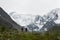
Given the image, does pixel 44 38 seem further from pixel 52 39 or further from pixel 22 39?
pixel 22 39

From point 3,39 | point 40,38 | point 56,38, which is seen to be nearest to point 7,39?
point 3,39

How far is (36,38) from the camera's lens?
17984 mm

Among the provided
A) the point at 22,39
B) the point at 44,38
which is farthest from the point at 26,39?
the point at 44,38

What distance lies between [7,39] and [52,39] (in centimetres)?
368

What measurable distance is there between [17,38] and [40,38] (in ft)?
6.28

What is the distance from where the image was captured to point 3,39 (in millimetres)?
18250

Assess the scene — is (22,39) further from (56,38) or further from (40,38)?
(56,38)

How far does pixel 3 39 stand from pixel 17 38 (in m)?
1.16

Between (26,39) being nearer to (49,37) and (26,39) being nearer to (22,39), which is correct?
(22,39)

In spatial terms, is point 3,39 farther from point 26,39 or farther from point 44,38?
point 44,38

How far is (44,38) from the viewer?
Result: 18.0 m

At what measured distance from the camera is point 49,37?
1856 cm

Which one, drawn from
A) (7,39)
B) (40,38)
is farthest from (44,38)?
(7,39)

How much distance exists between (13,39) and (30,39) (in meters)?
1.56
